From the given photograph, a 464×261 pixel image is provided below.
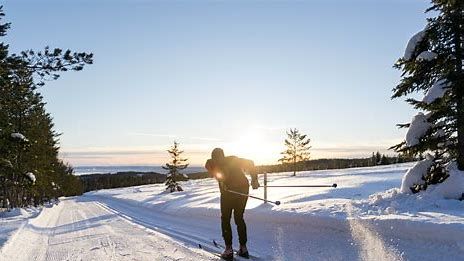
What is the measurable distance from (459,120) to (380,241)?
15.0 feet

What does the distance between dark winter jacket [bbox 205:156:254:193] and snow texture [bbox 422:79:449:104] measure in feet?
17.2

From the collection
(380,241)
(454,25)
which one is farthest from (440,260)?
(454,25)

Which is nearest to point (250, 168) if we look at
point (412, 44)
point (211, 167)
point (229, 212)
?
point (211, 167)

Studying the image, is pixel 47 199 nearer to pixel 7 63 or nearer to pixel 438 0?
pixel 7 63

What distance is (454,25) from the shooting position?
11242mm

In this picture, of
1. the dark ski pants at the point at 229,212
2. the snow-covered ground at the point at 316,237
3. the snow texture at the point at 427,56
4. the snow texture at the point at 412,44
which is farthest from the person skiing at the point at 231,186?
the snow texture at the point at 412,44

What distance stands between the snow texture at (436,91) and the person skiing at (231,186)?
5273 mm

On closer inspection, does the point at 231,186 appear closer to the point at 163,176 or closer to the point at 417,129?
the point at 417,129

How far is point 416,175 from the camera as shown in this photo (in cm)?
1128

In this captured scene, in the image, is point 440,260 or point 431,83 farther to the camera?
point 431,83

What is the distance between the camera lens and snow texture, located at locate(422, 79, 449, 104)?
11086 mm

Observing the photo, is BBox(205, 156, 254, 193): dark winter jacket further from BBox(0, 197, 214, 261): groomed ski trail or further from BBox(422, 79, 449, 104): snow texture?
BBox(422, 79, 449, 104): snow texture

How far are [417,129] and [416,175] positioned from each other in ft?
3.93

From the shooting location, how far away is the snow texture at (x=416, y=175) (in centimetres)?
1112
